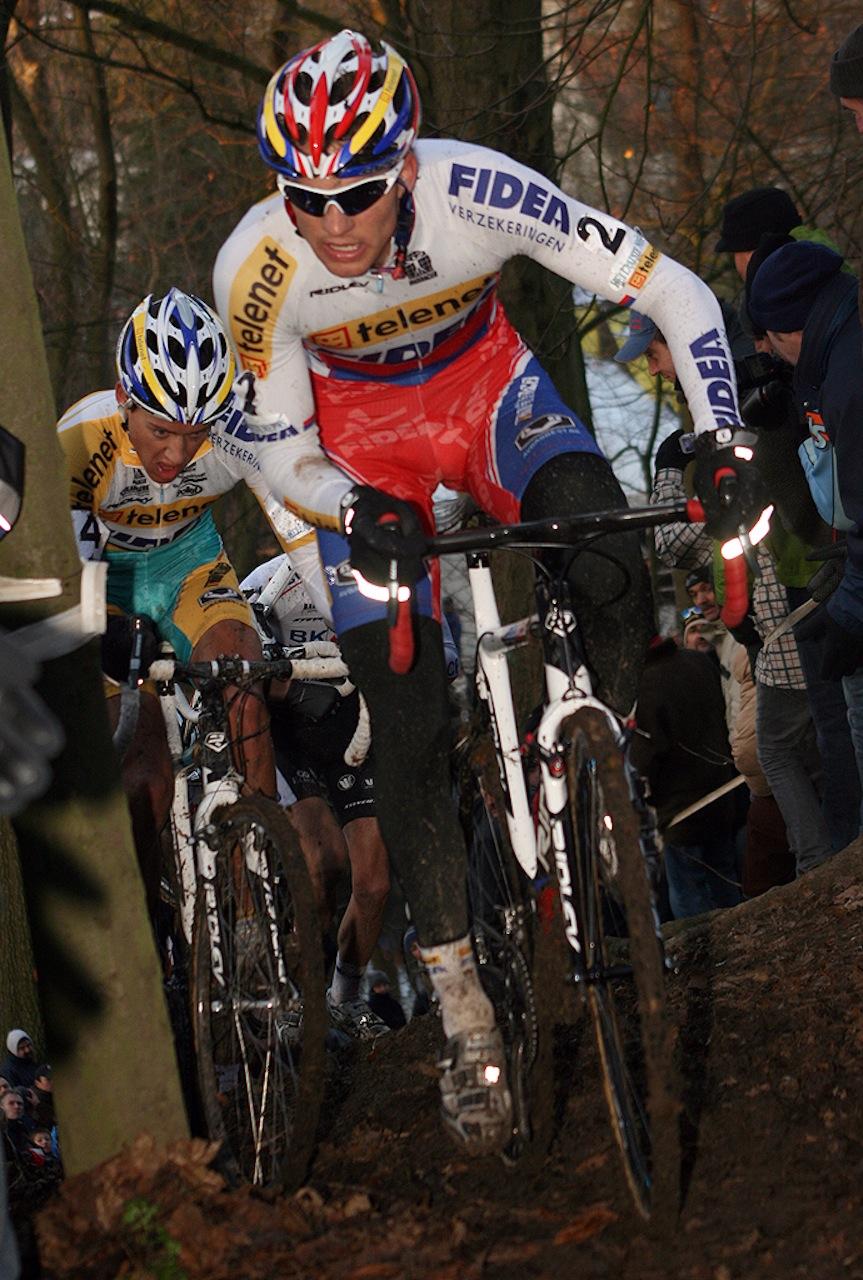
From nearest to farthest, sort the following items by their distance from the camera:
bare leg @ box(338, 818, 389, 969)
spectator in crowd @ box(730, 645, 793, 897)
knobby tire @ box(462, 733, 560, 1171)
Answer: knobby tire @ box(462, 733, 560, 1171), bare leg @ box(338, 818, 389, 969), spectator in crowd @ box(730, 645, 793, 897)

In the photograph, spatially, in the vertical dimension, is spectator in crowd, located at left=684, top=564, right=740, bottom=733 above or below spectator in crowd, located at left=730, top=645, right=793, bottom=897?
above

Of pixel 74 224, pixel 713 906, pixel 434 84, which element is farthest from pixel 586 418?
pixel 74 224

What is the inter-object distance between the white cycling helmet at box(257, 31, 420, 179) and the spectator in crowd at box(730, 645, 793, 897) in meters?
4.00

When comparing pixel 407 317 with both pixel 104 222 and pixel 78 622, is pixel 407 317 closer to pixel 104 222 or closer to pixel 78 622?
pixel 78 622

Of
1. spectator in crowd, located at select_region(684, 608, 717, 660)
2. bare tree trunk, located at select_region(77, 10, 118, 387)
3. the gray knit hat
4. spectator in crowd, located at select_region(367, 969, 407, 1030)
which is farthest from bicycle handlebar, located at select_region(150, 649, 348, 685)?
bare tree trunk, located at select_region(77, 10, 118, 387)

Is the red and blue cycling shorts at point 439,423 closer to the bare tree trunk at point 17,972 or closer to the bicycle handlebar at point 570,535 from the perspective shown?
the bicycle handlebar at point 570,535

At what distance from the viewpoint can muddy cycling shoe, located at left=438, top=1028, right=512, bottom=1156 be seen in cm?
380

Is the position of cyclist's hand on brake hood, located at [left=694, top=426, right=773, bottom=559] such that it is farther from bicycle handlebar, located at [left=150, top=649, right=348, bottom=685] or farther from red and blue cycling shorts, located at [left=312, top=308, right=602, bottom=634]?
bicycle handlebar, located at [left=150, top=649, right=348, bottom=685]

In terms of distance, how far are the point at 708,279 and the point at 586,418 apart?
2.44 meters

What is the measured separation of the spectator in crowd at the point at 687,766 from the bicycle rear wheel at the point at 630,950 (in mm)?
4198

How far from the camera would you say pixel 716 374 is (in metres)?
3.93

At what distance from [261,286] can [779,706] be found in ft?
10.9

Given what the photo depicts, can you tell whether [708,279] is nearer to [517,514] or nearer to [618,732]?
[517,514]

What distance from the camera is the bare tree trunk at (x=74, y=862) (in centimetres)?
352
